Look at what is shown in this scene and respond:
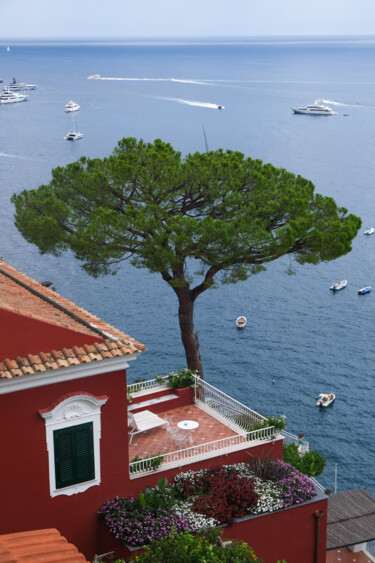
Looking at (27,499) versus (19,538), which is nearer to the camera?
(19,538)

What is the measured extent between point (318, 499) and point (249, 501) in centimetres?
204

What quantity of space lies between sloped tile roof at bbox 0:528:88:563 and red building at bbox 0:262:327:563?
2.48m

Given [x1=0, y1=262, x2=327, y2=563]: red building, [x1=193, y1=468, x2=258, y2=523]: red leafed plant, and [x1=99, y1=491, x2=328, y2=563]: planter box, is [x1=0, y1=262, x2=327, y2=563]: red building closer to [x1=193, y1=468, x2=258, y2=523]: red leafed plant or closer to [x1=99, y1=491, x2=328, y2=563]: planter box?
[x1=99, y1=491, x2=328, y2=563]: planter box

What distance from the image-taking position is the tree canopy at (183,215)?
26.2m

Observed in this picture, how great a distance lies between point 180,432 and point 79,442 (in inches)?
174

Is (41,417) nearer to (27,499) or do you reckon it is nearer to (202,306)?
(27,499)

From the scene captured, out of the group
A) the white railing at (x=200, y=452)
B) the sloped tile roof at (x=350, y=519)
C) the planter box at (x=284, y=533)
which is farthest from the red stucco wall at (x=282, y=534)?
the sloped tile roof at (x=350, y=519)

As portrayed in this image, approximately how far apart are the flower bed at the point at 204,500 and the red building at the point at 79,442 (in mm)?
306

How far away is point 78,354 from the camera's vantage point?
1551cm

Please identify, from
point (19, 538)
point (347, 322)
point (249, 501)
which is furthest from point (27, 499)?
point (347, 322)

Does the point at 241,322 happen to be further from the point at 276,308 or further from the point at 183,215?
the point at 183,215

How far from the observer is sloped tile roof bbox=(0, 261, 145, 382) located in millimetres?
14898

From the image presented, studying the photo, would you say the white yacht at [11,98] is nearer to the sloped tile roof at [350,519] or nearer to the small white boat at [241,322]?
the small white boat at [241,322]

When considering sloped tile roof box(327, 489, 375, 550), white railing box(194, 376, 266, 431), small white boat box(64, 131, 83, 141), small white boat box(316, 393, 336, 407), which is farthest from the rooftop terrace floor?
small white boat box(64, 131, 83, 141)
